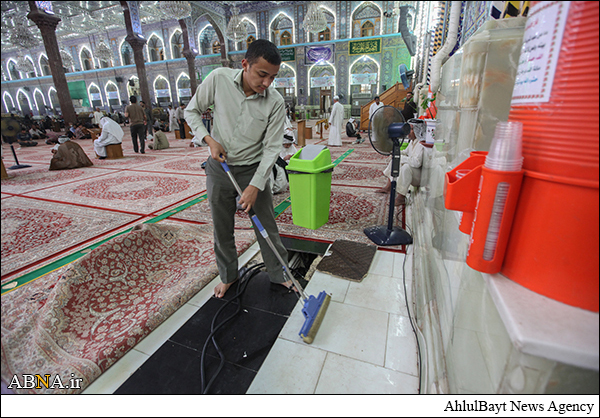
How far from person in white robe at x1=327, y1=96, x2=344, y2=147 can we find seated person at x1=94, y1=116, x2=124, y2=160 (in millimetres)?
4958

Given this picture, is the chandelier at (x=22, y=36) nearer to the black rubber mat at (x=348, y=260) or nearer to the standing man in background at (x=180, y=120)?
the standing man in background at (x=180, y=120)

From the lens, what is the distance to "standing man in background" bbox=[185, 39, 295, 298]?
57.8 inches

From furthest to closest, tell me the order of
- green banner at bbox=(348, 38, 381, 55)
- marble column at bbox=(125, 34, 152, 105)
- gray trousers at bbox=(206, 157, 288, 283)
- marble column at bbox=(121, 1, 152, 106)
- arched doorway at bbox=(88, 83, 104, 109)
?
arched doorway at bbox=(88, 83, 104, 109) < green banner at bbox=(348, 38, 381, 55) < marble column at bbox=(125, 34, 152, 105) < marble column at bbox=(121, 1, 152, 106) < gray trousers at bbox=(206, 157, 288, 283)

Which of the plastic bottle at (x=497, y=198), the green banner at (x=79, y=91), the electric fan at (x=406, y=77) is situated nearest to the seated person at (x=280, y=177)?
the plastic bottle at (x=497, y=198)

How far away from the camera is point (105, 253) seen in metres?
1.95

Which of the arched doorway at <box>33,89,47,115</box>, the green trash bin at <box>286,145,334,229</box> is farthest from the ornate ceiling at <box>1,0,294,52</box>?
the green trash bin at <box>286,145,334,229</box>

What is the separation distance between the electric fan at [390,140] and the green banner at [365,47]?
639 inches

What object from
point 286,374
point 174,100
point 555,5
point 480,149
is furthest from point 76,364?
point 174,100

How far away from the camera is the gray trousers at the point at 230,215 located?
5.43 feet

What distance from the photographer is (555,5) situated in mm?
502

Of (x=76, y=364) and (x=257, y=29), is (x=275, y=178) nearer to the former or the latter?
(x=76, y=364)

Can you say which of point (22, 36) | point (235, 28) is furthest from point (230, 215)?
point (22, 36)

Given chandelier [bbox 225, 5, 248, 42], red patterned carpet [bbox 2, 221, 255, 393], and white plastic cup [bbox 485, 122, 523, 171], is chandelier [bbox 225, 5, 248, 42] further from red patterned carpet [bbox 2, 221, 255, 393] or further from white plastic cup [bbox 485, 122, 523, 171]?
white plastic cup [bbox 485, 122, 523, 171]

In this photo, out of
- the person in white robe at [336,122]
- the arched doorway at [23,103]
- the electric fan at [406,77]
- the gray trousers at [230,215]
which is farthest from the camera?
the arched doorway at [23,103]
